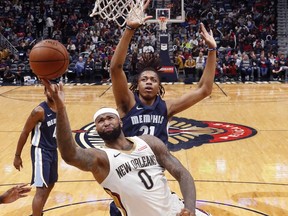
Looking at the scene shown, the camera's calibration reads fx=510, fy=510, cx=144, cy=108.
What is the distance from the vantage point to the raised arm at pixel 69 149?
2578 millimetres

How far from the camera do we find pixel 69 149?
2.72m

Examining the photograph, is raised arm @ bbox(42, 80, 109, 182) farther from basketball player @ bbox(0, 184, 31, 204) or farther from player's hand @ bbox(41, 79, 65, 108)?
basketball player @ bbox(0, 184, 31, 204)

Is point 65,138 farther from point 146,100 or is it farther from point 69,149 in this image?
point 146,100

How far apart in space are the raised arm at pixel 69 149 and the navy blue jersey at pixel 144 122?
2.87 ft

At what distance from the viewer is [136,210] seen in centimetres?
300

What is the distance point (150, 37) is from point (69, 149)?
727 inches

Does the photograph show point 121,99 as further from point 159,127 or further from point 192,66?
point 192,66

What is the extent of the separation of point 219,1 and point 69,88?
11574 millimetres

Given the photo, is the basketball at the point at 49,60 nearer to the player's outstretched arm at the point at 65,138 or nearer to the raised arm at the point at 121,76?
the raised arm at the point at 121,76

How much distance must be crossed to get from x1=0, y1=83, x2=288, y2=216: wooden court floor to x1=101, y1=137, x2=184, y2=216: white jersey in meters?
2.21

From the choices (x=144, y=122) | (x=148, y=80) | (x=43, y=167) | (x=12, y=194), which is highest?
(x=148, y=80)

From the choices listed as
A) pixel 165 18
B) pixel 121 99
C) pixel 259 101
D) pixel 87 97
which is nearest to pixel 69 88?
pixel 87 97

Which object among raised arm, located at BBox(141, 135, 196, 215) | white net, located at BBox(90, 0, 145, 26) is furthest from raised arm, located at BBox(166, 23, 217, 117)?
white net, located at BBox(90, 0, 145, 26)

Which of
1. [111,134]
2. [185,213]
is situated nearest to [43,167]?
[111,134]
